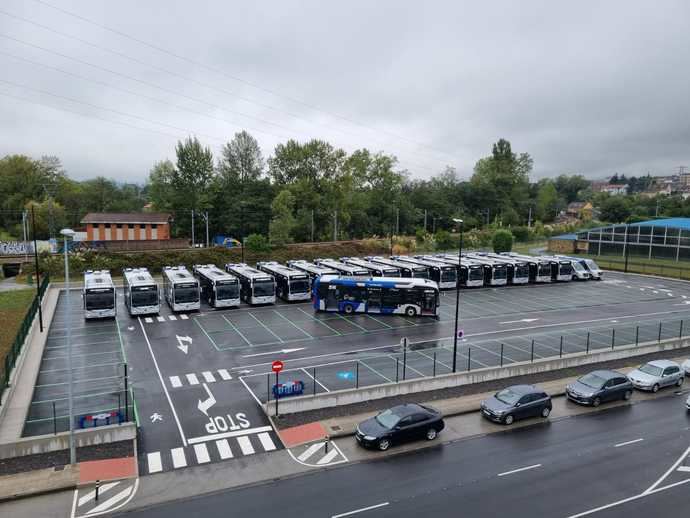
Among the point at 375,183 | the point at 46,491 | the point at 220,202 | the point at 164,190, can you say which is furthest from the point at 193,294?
the point at 375,183

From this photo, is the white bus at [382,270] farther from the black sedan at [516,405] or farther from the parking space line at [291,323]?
the black sedan at [516,405]

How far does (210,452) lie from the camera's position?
18.0 meters

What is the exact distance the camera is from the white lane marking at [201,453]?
17.4 meters

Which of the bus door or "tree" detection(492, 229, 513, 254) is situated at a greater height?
"tree" detection(492, 229, 513, 254)

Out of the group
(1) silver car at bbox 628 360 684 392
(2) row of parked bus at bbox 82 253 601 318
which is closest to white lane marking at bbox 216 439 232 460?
(1) silver car at bbox 628 360 684 392

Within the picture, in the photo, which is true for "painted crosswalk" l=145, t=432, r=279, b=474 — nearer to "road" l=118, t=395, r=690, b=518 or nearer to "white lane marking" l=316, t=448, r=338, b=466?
"white lane marking" l=316, t=448, r=338, b=466

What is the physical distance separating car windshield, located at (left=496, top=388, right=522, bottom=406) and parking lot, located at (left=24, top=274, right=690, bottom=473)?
14.8 ft

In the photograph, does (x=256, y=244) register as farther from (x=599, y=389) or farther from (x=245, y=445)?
(x=599, y=389)

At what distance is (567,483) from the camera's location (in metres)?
15.9

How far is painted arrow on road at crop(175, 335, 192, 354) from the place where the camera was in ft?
99.0

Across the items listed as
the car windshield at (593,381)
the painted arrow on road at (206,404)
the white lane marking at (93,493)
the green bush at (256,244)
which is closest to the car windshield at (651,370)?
the car windshield at (593,381)

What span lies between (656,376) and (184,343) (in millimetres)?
25560

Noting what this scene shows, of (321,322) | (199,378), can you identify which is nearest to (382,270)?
(321,322)

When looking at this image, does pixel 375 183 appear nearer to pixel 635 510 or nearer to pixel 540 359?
pixel 540 359
